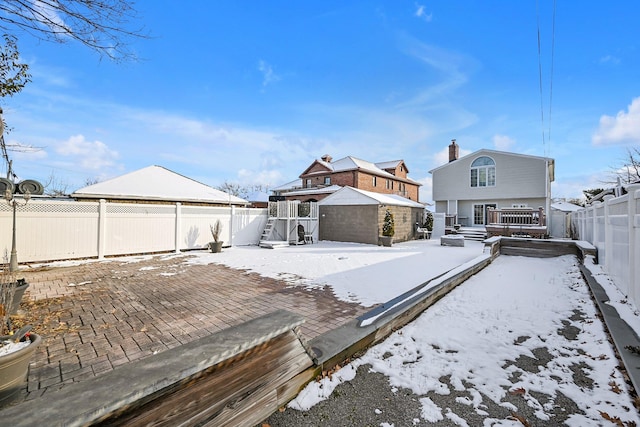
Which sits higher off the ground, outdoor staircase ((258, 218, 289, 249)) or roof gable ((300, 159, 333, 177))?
roof gable ((300, 159, 333, 177))

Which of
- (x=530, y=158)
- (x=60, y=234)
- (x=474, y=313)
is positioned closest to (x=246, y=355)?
(x=474, y=313)

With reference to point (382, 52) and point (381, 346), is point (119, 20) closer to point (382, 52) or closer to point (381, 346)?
point (381, 346)

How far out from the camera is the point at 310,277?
610 centimetres

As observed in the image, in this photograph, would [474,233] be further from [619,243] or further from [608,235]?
[619,243]

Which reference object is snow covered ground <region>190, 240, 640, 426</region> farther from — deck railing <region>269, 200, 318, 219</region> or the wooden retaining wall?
deck railing <region>269, 200, 318, 219</region>

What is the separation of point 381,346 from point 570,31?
11.8 m

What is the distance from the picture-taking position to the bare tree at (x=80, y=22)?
9.95 ft

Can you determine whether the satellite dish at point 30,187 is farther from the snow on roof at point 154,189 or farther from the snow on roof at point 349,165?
the snow on roof at point 349,165

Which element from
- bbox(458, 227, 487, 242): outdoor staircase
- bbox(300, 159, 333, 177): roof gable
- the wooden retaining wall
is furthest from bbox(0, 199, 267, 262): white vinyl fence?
bbox(300, 159, 333, 177): roof gable

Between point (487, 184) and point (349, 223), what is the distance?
37.3 feet

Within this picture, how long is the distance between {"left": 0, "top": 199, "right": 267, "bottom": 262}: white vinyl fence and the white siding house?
51.4 ft

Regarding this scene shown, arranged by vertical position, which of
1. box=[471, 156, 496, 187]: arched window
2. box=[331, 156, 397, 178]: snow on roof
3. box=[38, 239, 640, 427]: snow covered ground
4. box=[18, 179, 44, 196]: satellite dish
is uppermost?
box=[331, 156, 397, 178]: snow on roof

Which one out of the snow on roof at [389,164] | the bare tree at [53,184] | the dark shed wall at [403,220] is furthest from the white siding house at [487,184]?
the bare tree at [53,184]

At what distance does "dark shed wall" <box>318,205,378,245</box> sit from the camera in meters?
12.7
